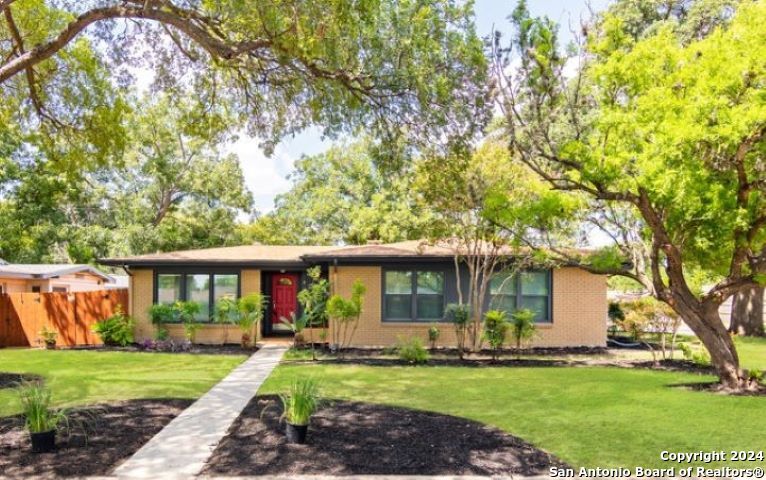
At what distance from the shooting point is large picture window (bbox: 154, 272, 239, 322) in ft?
57.8

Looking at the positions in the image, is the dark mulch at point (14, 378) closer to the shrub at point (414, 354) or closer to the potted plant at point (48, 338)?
the potted plant at point (48, 338)

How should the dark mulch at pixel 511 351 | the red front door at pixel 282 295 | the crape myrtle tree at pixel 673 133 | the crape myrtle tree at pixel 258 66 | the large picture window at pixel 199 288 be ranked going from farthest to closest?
the red front door at pixel 282 295 → the large picture window at pixel 199 288 → the dark mulch at pixel 511 351 → the crape myrtle tree at pixel 673 133 → the crape myrtle tree at pixel 258 66

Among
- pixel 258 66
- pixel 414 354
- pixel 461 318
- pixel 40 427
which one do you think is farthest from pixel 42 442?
pixel 461 318

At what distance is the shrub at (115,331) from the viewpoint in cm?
1688

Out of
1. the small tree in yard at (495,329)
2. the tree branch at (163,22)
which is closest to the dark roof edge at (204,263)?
the small tree in yard at (495,329)

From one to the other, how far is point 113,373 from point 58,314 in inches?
306

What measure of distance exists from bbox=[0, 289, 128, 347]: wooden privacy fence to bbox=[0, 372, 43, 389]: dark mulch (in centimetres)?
591

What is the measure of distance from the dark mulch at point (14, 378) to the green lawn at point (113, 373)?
20 cm

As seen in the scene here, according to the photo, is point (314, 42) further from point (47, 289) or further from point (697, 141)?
point (47, 289)

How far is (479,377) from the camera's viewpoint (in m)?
11.5

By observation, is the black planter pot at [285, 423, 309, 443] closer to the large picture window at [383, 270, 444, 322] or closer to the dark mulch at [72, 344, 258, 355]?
the dark mulch at [72, 344, 258, 355]

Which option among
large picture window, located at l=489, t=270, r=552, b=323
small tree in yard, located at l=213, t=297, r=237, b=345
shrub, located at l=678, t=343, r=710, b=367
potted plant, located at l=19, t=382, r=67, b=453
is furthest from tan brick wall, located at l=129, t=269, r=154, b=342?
shrub, located at l=678, t=343, r=710, b=367

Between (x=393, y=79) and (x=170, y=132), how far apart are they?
80.6ft

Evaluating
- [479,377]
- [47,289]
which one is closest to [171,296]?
[47,289]
